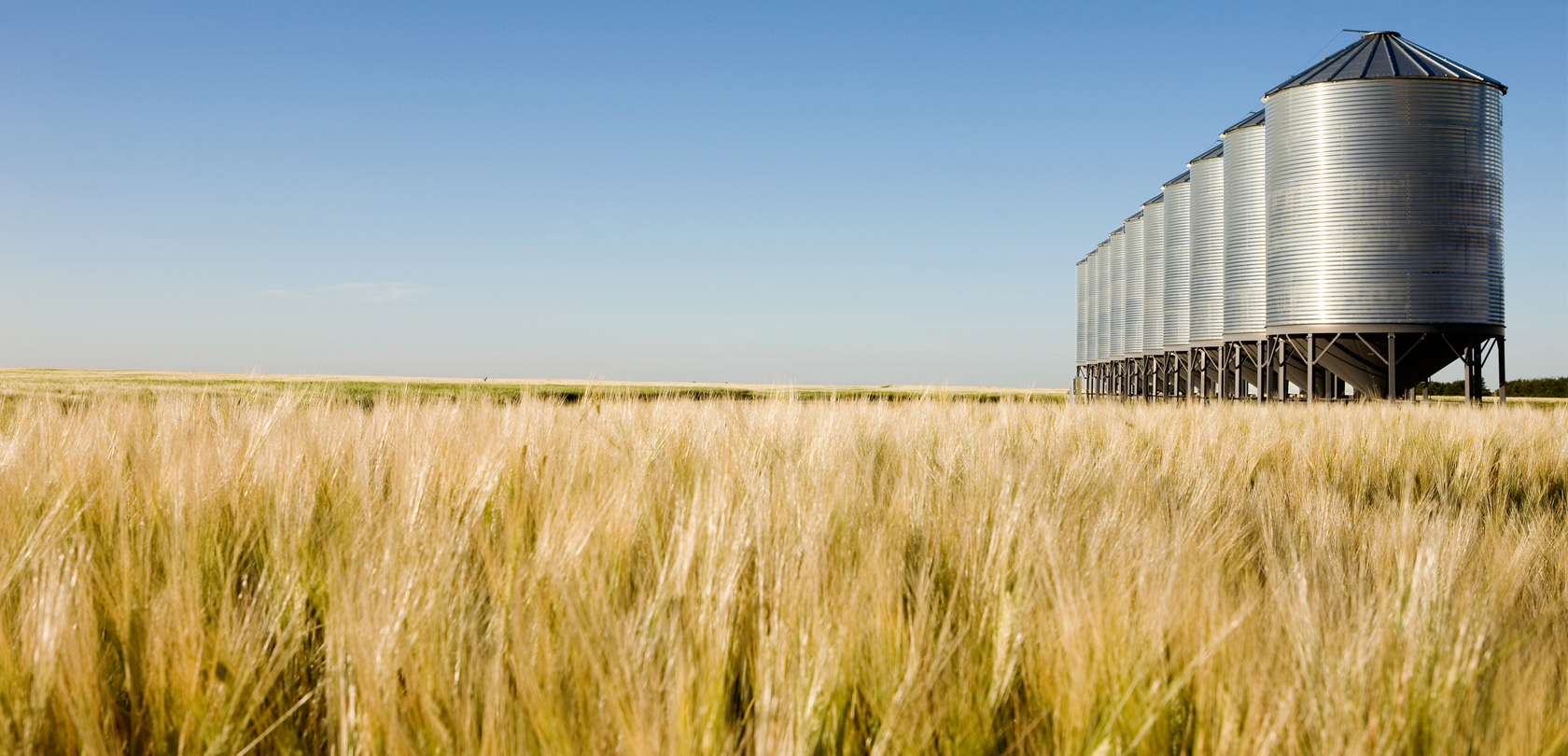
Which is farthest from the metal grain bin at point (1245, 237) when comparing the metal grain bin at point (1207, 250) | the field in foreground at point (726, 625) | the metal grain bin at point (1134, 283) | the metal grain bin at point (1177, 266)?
the field in foreground at point (726, 625)

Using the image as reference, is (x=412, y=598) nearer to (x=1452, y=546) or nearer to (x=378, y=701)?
(x=378, y=701)

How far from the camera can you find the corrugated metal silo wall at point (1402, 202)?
14.4m

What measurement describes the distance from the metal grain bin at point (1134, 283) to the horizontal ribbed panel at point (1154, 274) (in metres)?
1.03

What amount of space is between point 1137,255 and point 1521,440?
2435cm

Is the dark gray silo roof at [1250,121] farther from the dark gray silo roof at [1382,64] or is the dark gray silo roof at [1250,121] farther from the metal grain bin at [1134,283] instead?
the metal grain bin at [1134,283]

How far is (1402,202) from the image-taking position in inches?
565

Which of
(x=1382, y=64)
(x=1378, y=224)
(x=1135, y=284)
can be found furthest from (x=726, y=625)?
(x=1135, y=284)

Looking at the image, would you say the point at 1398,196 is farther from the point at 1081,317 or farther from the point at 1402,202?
the point at 1081,317

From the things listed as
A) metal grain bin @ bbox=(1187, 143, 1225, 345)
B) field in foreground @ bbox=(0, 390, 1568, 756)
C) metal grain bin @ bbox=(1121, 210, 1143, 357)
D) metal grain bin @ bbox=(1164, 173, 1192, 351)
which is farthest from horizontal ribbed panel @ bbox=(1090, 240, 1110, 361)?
field in foreground @ bbox=(0, 390, 1568, 756)

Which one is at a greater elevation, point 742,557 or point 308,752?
point 742,557

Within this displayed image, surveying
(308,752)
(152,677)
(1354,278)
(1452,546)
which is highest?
(1354,278)

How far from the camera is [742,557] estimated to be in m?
1.39

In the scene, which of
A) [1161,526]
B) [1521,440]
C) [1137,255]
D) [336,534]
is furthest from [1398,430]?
[1137,255]

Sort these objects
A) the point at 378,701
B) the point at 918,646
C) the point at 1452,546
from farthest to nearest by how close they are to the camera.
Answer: the point at 1452,546
the point at 918,646
the point at 378,701
